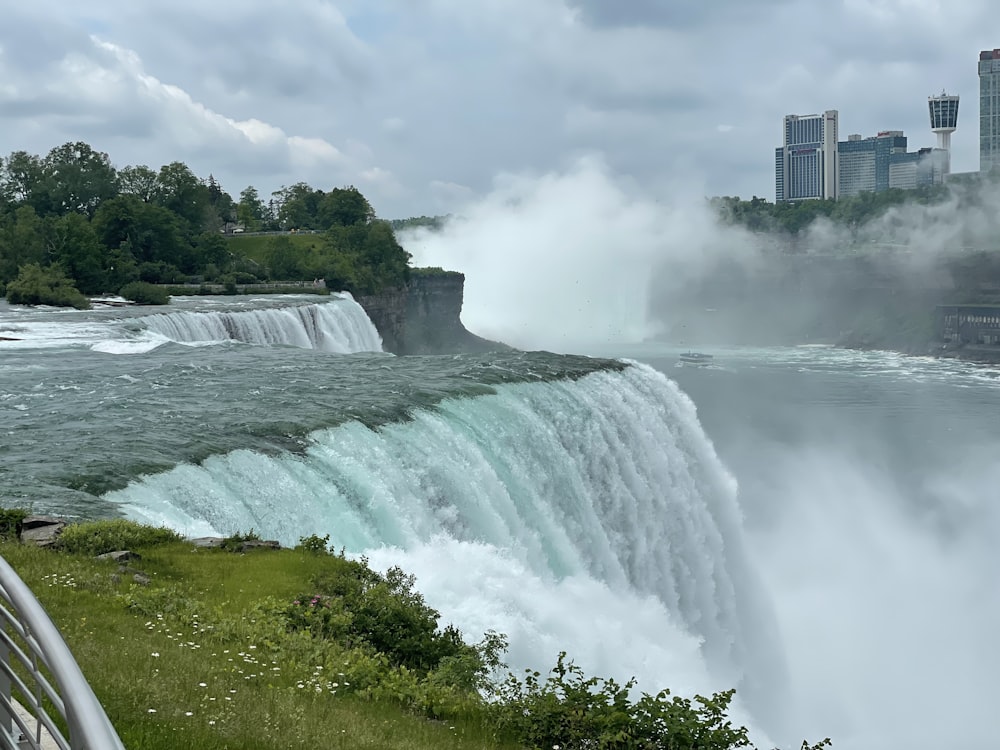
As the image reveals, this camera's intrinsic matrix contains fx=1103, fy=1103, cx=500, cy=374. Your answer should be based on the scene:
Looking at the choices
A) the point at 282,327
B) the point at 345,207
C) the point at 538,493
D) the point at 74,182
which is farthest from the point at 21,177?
the point at 538,493

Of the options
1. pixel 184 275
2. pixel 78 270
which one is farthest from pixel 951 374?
pixel 78 270

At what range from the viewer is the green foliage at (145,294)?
4938 cm

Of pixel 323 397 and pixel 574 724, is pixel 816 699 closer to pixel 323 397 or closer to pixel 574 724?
pixel 323 397

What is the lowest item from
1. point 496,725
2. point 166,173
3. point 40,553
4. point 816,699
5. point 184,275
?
point 816,699

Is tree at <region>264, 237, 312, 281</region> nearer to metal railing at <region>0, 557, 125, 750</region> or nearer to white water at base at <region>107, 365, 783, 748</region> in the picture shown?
white water at base at <region>107, 365, 783, 748</region>

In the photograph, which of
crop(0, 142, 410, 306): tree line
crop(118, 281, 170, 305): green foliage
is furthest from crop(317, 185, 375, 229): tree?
crop(118, 281, 170, 305): green foliage

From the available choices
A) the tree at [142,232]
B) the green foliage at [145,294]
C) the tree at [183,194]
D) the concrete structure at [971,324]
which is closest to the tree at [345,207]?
the tree at [183,194]

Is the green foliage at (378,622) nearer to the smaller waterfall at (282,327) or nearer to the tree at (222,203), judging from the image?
the smaller waterfall at (282,327)

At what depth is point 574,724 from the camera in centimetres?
767

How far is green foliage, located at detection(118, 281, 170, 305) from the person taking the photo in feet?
162

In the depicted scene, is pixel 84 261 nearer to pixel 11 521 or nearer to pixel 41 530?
pixel 11 521

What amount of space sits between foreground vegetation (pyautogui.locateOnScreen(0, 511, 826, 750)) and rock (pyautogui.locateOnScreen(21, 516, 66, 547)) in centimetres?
13

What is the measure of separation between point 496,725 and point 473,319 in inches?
4308

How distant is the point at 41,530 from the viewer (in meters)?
10.6
